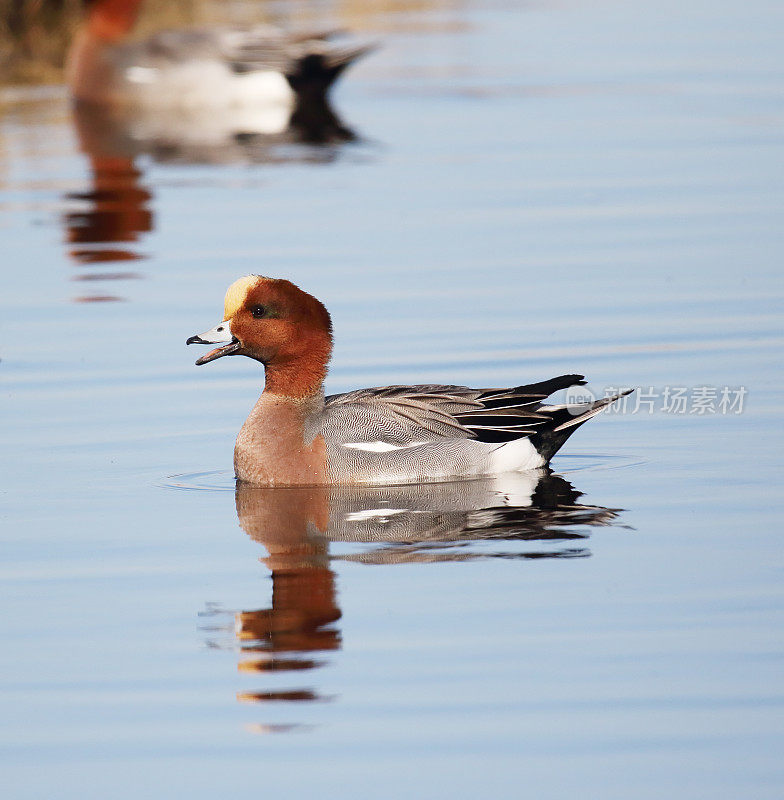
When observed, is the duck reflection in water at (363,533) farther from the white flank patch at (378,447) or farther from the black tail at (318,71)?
the black tail at (318,71)

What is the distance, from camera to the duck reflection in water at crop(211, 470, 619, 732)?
20.2ft

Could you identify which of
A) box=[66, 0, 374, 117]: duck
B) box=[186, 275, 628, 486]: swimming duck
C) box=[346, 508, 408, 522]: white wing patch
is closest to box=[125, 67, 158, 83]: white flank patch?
box=[66, 0, 374, 117]: duck

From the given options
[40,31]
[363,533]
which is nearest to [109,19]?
[40,31]

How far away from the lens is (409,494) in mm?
8141

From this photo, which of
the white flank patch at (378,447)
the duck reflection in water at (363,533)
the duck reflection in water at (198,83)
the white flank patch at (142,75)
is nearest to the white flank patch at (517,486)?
the duck reflection in water at (363,533)

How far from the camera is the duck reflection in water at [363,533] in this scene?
6.16 metres

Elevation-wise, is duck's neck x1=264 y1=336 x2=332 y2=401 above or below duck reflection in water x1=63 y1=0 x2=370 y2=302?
below

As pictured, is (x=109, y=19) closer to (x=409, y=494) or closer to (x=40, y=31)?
(x=40, y=31)

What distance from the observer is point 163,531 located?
300 inches

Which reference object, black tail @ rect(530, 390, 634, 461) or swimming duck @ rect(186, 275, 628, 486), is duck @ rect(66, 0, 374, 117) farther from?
black tail @ rect(530, 390, 634, 461)

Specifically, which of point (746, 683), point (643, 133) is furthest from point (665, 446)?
point (643, 133)

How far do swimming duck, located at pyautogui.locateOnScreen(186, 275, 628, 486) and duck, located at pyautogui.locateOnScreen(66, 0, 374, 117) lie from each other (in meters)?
12.6

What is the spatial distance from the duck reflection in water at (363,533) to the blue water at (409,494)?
0.02 meters

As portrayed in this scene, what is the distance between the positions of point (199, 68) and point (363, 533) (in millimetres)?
14552
